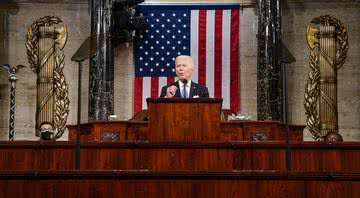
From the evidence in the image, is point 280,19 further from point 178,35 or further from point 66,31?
point 66,31

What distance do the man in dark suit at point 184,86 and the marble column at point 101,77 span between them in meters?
3.06

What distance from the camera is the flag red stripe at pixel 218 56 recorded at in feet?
48.4

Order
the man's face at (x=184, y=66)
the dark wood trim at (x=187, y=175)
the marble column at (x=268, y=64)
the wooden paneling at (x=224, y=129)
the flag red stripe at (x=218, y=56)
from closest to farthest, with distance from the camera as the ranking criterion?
the dark wood trim at (x=187, y=175) → the man's face at (x=184, y=66) → the wooden paneling at (x=224, y=129) → the marble column at (x=268, y=64) → the flag red stripe at (x=218, y=56)

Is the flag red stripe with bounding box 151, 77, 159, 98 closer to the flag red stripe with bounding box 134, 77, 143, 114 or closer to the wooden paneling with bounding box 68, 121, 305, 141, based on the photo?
the flag red stripe with bounding box 134, 77, 143, 114

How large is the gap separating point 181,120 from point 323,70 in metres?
7.14

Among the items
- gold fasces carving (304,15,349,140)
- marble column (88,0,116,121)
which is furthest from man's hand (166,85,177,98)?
gold fasces carving (304,15,349,140)

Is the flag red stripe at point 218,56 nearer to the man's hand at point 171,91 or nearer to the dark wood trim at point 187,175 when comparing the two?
the man's hand at point 171,91

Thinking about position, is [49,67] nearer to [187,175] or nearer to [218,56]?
[218,56]

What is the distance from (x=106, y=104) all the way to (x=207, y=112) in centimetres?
545

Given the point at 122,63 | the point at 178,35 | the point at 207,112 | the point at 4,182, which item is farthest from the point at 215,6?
the point at 4,182

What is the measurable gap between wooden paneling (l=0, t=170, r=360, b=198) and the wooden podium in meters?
2.47

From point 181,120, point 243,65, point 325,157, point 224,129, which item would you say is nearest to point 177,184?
point 181,120

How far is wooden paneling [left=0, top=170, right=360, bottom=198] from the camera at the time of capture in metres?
5.87

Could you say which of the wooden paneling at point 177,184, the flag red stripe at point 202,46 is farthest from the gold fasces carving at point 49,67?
the wooden paneling at point 177,184
